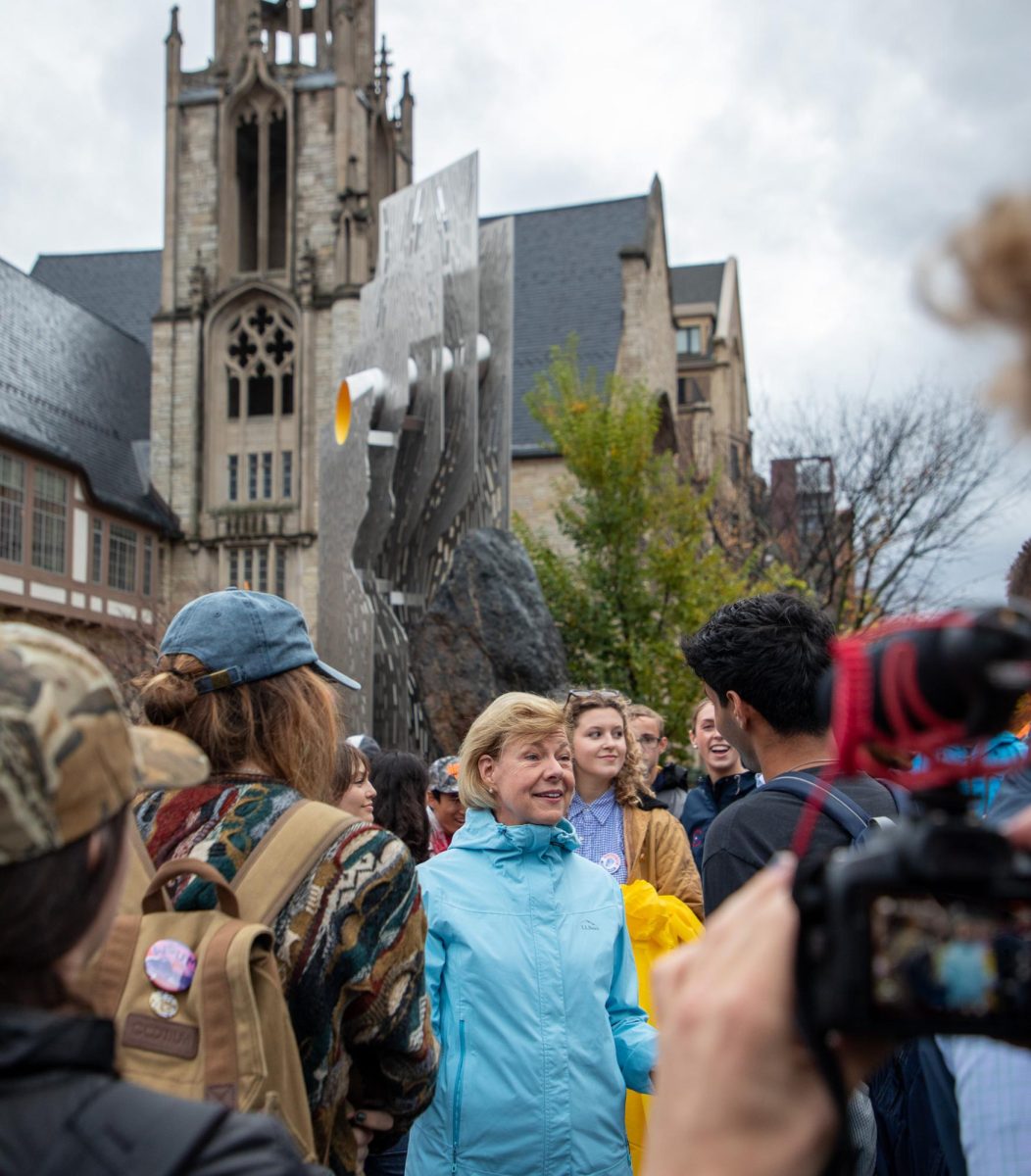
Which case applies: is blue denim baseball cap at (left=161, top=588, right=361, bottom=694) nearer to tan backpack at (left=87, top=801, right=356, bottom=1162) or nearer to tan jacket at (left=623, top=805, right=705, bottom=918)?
tan backpack at (left=87, top=801, right=356, bottom=1162)

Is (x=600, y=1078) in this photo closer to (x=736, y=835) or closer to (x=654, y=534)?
(x=736, y=835)

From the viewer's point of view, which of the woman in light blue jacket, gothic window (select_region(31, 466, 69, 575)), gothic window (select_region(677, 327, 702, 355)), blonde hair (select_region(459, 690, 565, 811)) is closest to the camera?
the woman in light blue jacket

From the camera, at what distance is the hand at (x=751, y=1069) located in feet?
3.12

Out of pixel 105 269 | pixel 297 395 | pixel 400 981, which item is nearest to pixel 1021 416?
pixel 400 981

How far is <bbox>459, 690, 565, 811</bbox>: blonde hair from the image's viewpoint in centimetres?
384

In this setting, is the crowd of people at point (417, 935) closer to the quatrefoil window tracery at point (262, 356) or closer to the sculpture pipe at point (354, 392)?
the sculpture pipe at point (354, 392)

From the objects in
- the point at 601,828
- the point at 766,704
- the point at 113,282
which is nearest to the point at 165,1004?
the point at 766,704

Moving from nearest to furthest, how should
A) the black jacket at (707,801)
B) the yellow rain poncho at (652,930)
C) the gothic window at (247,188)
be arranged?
the yellow rain poncho at (652,930) < the black jacket at (707,801) < the gothic window at (247,188)

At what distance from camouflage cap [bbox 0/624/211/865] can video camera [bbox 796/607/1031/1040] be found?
728 millimetres

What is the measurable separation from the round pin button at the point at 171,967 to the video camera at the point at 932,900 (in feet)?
4.23

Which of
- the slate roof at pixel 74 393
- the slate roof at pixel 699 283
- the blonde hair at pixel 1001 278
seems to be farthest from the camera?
the slate roof at pixel 699 283

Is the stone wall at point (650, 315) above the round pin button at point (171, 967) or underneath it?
above

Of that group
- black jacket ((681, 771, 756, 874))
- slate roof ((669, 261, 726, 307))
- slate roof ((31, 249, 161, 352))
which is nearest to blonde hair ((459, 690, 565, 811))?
black jacket ((681, 771, 756, 874))

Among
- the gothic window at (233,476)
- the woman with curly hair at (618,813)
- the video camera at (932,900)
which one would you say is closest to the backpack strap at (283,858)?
the video camera at (932,900)
